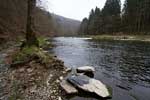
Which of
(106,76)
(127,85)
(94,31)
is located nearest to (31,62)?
(106,76)

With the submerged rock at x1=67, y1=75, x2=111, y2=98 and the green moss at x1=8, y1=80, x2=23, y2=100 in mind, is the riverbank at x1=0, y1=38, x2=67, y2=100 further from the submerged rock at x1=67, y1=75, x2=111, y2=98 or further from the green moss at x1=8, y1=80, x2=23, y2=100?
the submerged rock at x1=67, y1=75, x2=111, y2=98

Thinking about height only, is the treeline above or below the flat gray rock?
above

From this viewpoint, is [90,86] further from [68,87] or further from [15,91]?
[15,91]

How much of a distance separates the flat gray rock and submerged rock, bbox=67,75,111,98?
207 mm

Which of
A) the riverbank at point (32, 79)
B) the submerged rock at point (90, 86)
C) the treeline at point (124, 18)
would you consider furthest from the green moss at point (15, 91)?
the treeline at point (124, 18)

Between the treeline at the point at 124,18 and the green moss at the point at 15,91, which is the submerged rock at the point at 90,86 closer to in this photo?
the green moss at the point at 15,91

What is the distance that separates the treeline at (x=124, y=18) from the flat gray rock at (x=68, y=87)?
52704mm

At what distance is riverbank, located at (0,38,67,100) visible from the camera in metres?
7.47

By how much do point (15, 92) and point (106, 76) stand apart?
6.00 meters

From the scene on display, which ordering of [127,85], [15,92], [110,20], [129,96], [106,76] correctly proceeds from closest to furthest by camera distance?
[15,92]
[129,96]
[127,85]
[106,76]
[110,20]

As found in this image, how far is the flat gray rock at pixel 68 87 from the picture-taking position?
25.9 ft

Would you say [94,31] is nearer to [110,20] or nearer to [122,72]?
[110,20]

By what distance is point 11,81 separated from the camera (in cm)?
888

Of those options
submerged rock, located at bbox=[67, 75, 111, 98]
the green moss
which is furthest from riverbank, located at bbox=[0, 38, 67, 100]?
submerged rock, located at bbox=[67, 75, 111, 98]
